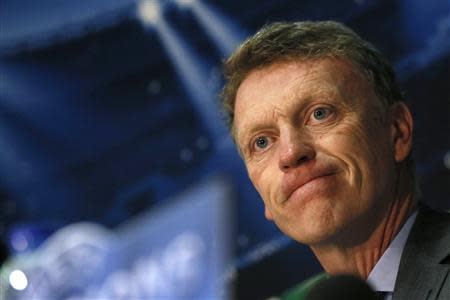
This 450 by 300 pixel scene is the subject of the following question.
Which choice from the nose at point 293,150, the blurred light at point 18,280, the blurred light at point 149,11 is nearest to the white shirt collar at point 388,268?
the nose at point 293,150

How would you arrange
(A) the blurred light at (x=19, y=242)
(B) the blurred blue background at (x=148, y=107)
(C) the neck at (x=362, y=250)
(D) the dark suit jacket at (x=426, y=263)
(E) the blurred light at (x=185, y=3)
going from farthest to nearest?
(A) the blurred light at (x=19, y=242)
(E) the blurred light at (x=185, y=3)
(B) the blurred blue background at (x=148, y=107)
(C) the neck at (x=362, y=250)
(D) the dark suit jacket at (x=426, y=263)

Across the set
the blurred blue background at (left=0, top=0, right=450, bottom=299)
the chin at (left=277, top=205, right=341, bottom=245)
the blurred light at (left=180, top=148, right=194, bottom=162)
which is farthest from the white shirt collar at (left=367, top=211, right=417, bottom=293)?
the blurred light at (left=180, top=148, right=194, bottom=162)

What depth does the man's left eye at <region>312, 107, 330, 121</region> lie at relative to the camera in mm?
1615

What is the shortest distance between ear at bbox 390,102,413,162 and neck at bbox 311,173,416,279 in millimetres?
145

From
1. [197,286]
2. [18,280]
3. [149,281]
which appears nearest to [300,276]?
[197,286]

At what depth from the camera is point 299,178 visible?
1547 millimetres

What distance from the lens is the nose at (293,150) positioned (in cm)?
154

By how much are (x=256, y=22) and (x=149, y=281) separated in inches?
59.0

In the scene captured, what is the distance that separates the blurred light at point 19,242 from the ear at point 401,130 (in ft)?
10.9

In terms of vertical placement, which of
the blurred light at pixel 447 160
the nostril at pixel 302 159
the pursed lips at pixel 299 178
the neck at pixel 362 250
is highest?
the nostril at pixel 302 159

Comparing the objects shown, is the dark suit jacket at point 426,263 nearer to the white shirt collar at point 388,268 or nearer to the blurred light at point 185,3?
the white shirt collar at point 388,268

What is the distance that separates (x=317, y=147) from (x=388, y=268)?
0.96 ft

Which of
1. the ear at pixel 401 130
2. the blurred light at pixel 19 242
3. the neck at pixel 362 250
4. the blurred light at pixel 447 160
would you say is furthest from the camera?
the blurred light at pixel 19 242

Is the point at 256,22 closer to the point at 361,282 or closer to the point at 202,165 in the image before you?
the point at 202,165
